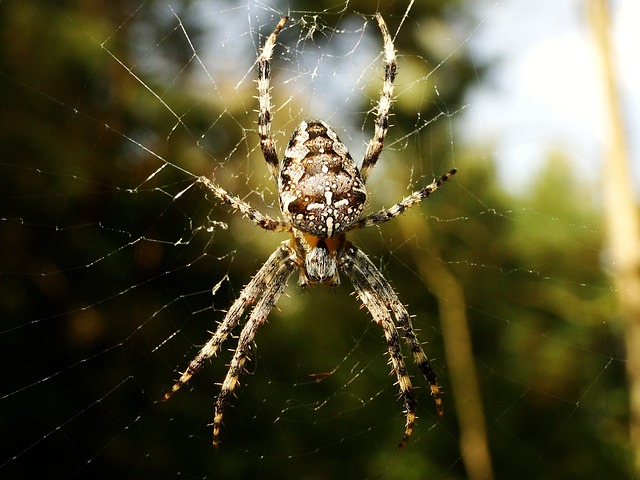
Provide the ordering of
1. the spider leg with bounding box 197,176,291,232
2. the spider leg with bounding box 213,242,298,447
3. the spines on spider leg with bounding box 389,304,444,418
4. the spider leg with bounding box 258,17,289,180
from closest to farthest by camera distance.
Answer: the spider leg with bounding box 197,176,291,232 → the spider leg with bounding box 258,17,289,180 → the spider leg with bounding box 213,242,298,447 → the spines on spider leg with bounding box 389,304,444,418

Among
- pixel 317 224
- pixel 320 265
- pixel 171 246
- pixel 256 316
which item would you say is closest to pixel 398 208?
pixel 317 224

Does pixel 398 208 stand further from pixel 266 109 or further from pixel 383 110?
pixel 266 109

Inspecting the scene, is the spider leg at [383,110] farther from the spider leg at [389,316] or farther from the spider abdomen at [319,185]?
the spider leg at [389,316]

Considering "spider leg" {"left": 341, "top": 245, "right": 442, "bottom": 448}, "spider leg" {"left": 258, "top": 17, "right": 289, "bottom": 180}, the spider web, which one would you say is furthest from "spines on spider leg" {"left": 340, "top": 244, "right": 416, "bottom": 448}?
"spider leg" {"left": 258, "top": 17, "right": 289, "bottom": 180}


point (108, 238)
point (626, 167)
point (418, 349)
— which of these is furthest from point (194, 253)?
point (626, 167)

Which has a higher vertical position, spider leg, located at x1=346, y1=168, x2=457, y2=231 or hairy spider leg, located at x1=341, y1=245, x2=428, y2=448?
spider leg, located at x1=346, y1=168, x2=457, y2=231

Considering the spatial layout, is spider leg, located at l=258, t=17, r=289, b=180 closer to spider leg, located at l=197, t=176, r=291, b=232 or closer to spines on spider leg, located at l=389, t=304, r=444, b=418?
spider leg, located at l=197, t=176, r=291, b=232

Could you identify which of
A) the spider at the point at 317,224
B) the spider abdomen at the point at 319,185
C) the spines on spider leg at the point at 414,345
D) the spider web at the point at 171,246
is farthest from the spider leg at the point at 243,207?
the spines on spider leg at the point at 414,345
